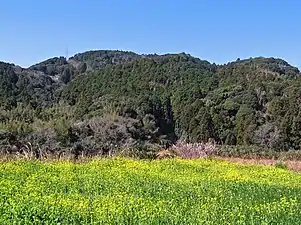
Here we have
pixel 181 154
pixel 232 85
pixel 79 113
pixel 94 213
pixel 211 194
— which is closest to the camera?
pixel 94 213

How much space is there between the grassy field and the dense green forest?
1005 cm

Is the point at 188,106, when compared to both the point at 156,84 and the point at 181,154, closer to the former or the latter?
the point at 156,84

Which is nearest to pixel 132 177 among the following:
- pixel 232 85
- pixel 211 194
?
pixel 211 194

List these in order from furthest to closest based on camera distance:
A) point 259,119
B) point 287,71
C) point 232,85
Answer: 1. point 287,71
2. point 232,85
3. point 259,119

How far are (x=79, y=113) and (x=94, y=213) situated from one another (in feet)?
130

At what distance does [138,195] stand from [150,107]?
142 ft

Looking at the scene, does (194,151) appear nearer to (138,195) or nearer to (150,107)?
(138,195)

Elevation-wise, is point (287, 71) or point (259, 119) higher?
point (287, 71)

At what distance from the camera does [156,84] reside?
7244 centimetres

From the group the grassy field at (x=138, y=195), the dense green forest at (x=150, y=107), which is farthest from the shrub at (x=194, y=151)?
the grassy field at (x=138, y=195)

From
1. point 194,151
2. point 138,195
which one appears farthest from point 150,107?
point 138,195

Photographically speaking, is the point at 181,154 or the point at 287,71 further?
the point at 287,71

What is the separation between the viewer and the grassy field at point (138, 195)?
9938 millimetres

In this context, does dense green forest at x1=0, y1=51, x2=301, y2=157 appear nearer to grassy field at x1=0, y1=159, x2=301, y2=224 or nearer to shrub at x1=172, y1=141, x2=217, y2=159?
shrub at x1=172, y1=141, x2=217, y2=159
